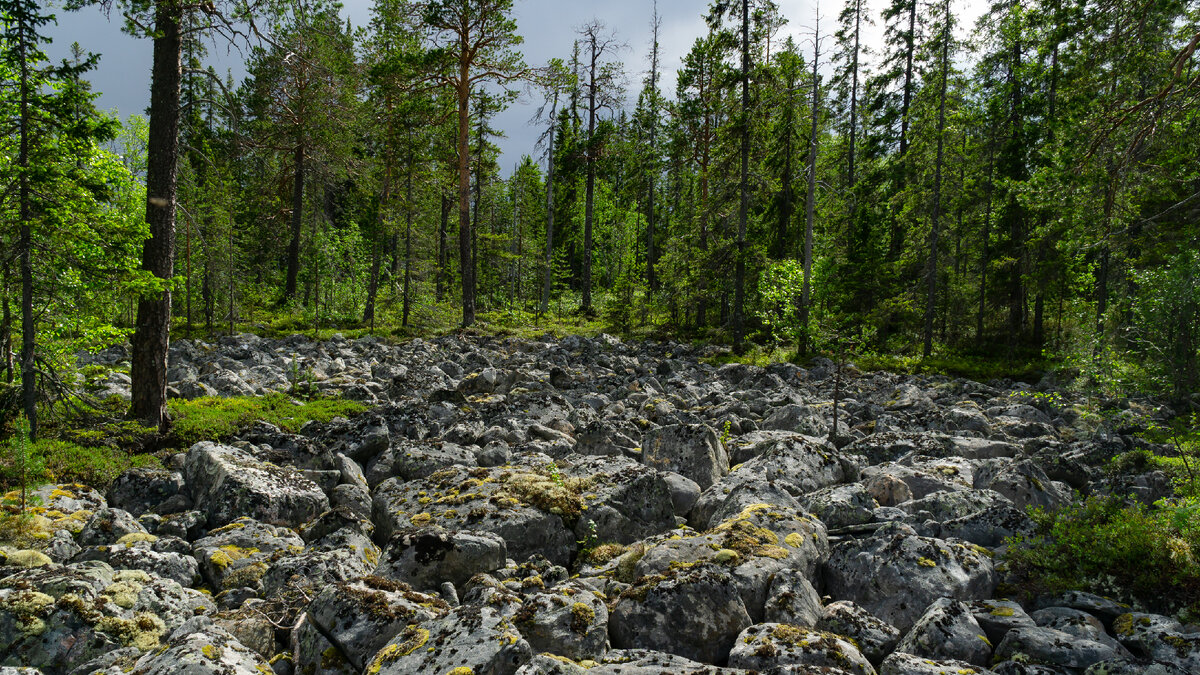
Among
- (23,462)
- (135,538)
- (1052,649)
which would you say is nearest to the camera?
(1052,649)

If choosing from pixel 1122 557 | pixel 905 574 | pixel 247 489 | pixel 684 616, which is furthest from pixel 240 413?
pixel 1122 557

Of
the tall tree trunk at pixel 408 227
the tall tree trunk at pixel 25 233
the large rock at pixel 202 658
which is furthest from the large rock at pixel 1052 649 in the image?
the tall tree trunk at pixel 408 227

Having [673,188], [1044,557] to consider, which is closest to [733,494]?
[1044,557]

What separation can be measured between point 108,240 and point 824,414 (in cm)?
1194

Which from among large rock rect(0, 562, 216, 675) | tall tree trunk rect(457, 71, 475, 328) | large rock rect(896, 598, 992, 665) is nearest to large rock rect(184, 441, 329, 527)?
large rock rect(0, 562, 216, 675)

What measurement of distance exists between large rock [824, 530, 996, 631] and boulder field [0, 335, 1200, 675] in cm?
2

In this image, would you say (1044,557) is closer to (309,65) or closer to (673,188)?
(309,65)

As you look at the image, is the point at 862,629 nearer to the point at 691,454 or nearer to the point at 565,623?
the point at 565,623

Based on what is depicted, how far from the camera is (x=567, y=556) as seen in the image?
586cm

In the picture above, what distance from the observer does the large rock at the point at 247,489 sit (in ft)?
20.4

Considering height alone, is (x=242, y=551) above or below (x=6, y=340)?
below

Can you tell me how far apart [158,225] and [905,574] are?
10.6 meters

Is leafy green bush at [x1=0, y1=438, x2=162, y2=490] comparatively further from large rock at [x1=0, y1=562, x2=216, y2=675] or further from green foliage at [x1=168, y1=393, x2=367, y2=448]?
large rock at [x1=0, y1=562, x2=216, y2=675]

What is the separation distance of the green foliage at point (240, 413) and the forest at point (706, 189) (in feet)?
2.13
